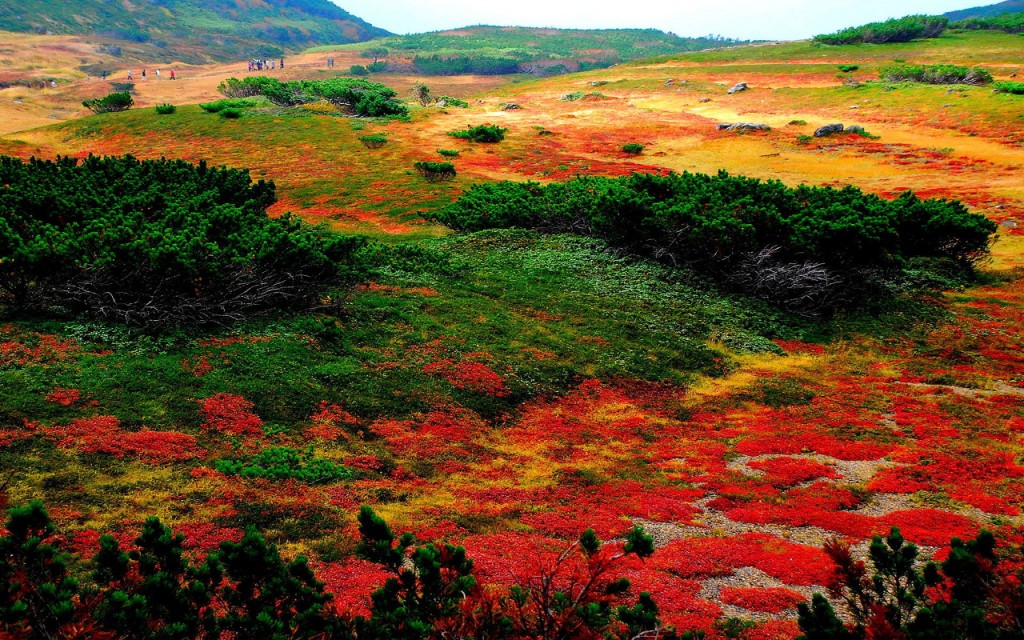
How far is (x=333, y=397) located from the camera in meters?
13.1

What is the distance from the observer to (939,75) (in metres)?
69.7

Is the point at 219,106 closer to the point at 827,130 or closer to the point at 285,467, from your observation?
the point at 827,130

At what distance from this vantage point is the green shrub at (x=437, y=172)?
38688 millimetres

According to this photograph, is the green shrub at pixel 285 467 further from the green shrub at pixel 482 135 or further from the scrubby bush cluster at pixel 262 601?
the green shrub at pixel 482 135

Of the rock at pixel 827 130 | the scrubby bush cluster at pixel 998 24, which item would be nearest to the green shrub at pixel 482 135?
the rock at pixel 827 130

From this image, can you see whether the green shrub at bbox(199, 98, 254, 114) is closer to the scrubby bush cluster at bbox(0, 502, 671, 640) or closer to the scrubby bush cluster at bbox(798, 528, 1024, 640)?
the scrubby bush cluster at bbox(0, 502, 671, 640)

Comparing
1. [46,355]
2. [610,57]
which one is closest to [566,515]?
[46,355]

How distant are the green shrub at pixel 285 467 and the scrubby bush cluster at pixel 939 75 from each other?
80.3 metres

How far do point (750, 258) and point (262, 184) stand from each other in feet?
67.8

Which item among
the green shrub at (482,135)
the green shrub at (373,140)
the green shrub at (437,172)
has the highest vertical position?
the green shrub at (482,135)

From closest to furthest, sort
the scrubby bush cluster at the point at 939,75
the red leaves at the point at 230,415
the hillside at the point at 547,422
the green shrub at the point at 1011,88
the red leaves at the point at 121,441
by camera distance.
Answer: the hillside at the point at 547,422 < the red leaves at the point at 121,441 < the red leaves at the point at 230,415 < the green shrub at the point at 1011,88 < the scrubby bush cluster at the point at 939,75

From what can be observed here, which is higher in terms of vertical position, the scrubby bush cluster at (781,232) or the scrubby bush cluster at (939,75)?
the scrubby bush cluster at (939,75)

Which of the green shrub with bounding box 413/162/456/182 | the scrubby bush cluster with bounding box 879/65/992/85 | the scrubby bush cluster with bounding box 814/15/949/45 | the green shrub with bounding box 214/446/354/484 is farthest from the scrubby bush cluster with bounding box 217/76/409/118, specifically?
the scrubby bush cluster with bounding box 814/15/949/45

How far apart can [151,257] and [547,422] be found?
9.49 metres
